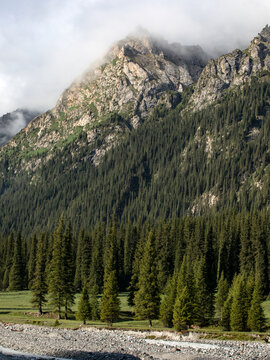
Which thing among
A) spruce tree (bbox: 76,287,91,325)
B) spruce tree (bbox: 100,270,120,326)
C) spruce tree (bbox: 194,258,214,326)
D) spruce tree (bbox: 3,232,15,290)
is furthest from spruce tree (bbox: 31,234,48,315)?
spruce tree (bbox: 3,232,15,290)

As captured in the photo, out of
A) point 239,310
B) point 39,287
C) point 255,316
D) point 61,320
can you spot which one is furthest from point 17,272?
point 255,316

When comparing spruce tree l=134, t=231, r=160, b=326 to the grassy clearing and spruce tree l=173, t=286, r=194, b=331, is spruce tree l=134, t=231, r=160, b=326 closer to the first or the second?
the grassy clearing

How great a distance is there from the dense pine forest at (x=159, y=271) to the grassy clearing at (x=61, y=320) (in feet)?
7.30

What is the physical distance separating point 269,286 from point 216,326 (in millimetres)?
43503

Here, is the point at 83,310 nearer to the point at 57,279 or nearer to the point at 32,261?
the point at 57,279

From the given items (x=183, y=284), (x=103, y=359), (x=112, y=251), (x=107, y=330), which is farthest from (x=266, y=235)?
(x=103, y=359)

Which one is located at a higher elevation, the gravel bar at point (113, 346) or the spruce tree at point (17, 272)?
the spruce tree at point (17, 272)

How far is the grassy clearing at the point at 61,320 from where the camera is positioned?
61950 millimetres

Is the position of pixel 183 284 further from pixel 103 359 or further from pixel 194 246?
pixel 194 246

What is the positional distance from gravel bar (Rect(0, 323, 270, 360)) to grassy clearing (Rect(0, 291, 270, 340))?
3.65 m

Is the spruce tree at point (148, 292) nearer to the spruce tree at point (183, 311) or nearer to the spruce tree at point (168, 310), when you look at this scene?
the spruce tree at point (168, 310)

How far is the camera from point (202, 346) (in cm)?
5388

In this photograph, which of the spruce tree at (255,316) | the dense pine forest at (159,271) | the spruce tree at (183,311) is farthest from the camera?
the dense pine forest at (159,271)

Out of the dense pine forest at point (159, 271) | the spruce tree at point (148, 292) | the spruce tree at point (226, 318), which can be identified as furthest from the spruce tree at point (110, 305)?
the spruce tree at point (226, 318)
